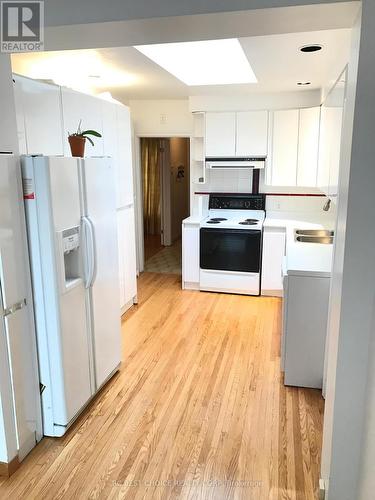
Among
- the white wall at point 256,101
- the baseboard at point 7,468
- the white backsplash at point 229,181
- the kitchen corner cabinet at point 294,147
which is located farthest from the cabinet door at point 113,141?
the baseboard at point 7,468

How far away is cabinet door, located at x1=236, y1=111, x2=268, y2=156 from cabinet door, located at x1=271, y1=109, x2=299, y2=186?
119 millimetres

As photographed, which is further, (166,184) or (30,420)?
(166,184)

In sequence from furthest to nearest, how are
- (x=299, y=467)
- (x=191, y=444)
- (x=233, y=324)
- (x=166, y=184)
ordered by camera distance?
(x=166, y=184), (x=233, y=324), (x=191, y=444), (x=299, y=467)

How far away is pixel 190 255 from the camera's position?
16.3 feet

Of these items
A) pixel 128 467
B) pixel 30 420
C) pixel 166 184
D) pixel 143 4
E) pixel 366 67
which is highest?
pixel 143 4

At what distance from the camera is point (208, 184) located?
543cm

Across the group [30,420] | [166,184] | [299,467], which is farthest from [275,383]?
[166,184]

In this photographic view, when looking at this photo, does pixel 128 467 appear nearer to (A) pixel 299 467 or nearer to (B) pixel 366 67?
(A) pixel 299 467

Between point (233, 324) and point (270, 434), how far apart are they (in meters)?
1.67

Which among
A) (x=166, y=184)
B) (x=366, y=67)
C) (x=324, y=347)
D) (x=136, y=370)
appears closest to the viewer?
(x=366, y=67)

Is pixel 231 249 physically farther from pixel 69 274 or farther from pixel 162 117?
pixel 69 274

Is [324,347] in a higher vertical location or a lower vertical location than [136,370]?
higher

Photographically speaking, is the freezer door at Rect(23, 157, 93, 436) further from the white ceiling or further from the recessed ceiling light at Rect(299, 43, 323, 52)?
the recessed ceiling light at Rect(299, 43, 323, 52)

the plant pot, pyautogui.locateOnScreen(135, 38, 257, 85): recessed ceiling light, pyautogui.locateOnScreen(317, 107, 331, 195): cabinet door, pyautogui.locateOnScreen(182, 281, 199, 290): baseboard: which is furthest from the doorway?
the plant pot
